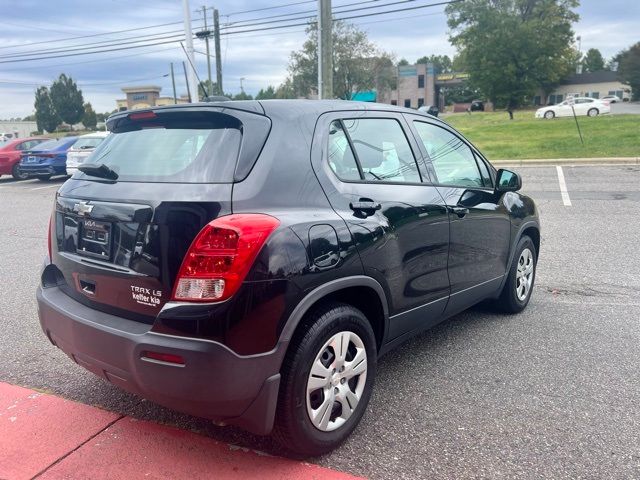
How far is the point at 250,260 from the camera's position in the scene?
7.38ft

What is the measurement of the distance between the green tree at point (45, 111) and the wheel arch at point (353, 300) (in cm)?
7480

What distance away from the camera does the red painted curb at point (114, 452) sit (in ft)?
8.48

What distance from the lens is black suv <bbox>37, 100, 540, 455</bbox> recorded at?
2.27 meters

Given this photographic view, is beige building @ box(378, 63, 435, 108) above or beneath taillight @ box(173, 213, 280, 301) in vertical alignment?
above

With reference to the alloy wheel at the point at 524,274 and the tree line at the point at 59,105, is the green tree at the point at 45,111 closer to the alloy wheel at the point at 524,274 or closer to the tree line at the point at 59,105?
the tree line at the point at 59,105

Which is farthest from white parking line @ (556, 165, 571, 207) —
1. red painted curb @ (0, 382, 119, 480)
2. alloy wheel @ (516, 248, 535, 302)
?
red painted curb @ (0, 382, 119, 480)

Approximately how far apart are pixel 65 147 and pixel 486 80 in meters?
50.7

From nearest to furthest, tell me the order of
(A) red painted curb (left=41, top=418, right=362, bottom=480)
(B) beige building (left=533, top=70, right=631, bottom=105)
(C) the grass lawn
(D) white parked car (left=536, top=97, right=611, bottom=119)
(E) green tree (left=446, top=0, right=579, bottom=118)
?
(A) red painted curb (left=41, top=418, right=362, bottom=480) → (C) the grass lawn → (D) white parked car (left=536, top=97, right=611, bottom=119) → (E) green tree (left=446, top=0, right=579, bottom=118) → (B) beige building (left=533, top=70, right=631, bottom=105)

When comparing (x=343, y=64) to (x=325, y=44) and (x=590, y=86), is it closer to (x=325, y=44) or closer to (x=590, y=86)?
(x=325, y=44)

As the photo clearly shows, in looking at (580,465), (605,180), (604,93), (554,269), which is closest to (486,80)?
(604,93)

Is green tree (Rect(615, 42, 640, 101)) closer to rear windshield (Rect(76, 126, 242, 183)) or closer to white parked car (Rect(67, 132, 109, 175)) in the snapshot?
white parked car (Rect(67, 132, 109, 175))

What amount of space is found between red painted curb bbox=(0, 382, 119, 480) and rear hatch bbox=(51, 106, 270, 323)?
77 centimetres

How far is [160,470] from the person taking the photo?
103 inches

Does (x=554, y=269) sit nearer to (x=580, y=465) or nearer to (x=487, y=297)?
(x=487, y=297)
